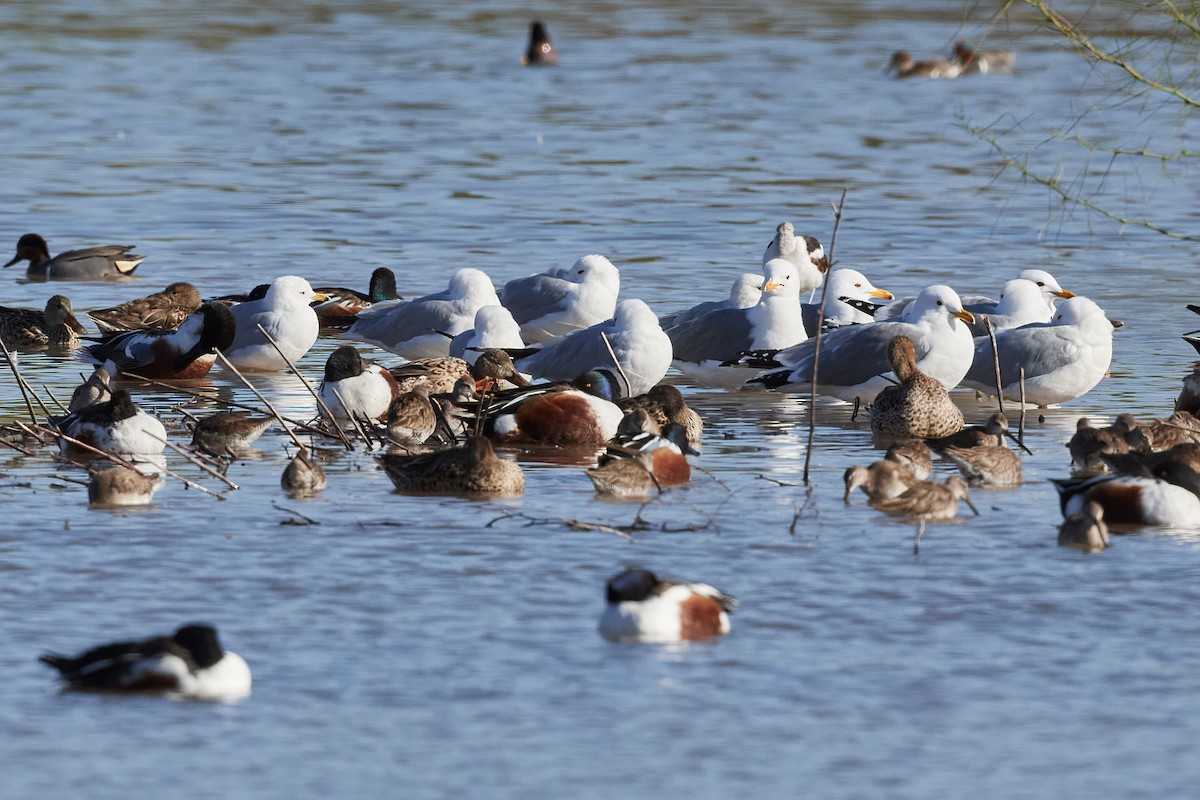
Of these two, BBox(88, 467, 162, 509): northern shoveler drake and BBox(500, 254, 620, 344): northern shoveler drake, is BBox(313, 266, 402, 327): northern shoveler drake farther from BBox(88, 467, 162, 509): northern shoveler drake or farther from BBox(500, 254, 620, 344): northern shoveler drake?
BBox(88, 467, 162, 509): northern shoveler drake

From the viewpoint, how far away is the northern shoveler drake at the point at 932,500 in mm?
9094

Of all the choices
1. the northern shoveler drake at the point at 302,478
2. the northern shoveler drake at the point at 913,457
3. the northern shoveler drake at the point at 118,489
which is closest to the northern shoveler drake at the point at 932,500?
the northern shoveler drake at the point at 913,457

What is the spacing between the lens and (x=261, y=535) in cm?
878

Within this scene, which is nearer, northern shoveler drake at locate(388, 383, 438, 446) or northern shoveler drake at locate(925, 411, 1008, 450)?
northern shoveler drake at locate(925, 411, 1008, 450)

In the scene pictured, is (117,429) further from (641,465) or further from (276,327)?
(276,327)

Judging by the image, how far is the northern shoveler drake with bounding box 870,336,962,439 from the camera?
11391 millimetres

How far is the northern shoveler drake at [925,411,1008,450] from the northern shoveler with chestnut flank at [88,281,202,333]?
280 inches

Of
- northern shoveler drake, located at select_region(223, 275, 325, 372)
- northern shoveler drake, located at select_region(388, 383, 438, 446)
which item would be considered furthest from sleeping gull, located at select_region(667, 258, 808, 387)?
northern shoveler drake, located at select_region(388, 383, 438, 446)

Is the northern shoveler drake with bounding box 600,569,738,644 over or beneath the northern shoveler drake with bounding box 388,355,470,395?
beneath

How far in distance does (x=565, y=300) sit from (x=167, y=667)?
8348 mm

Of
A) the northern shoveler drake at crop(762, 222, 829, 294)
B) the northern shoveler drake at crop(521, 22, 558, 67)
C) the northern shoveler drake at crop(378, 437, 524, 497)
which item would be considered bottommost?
the northern shoveler drake at crop(378, 437, 524, 497)

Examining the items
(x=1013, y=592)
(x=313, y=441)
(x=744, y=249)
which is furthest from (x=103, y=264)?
(x=1013, y=592)

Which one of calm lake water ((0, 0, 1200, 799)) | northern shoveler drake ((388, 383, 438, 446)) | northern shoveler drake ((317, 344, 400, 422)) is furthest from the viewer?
northern shoveler drake ((317, 344, 400, 422))

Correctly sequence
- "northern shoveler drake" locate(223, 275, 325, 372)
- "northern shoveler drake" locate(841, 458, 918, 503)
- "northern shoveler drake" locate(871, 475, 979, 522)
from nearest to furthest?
"northern shoveler drake" locate(871, 475, 979, 522) < "northern shoveler drake" locate(841, 458, 918, 503) < "northern shoveler drake" locate(223, 275, 325, 372)
